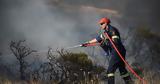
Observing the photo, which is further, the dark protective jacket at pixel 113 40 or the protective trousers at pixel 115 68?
the dark protective jacket at pixel 113 40

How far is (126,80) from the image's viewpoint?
11.9 metres

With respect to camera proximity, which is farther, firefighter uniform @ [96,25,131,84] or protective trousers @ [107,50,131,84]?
firefighter uniform @ [96,25,131,84]

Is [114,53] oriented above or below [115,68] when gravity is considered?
above

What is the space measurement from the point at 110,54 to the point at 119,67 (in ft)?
1.49

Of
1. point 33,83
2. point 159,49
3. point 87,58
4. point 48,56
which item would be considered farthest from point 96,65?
point 33,83

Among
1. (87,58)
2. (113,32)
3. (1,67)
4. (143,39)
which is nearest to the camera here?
(113,32)

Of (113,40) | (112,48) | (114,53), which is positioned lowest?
(114,53)

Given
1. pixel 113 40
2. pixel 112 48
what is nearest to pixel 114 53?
pixel 112 48

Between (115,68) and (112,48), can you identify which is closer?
(115,68)

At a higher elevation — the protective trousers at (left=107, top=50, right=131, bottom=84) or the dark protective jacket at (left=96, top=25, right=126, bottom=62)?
the dark protective jacket at (left=96, top=25, right=126, bottom=62)

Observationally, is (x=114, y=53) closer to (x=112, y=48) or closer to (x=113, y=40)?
(x=112, y=48)

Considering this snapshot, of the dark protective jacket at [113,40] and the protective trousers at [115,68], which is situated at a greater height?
the dark protective jacket at [113,40]

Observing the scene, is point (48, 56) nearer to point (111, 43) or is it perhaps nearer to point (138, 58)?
point (138, 58)

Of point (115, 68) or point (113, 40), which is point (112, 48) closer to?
point (113, 40)
